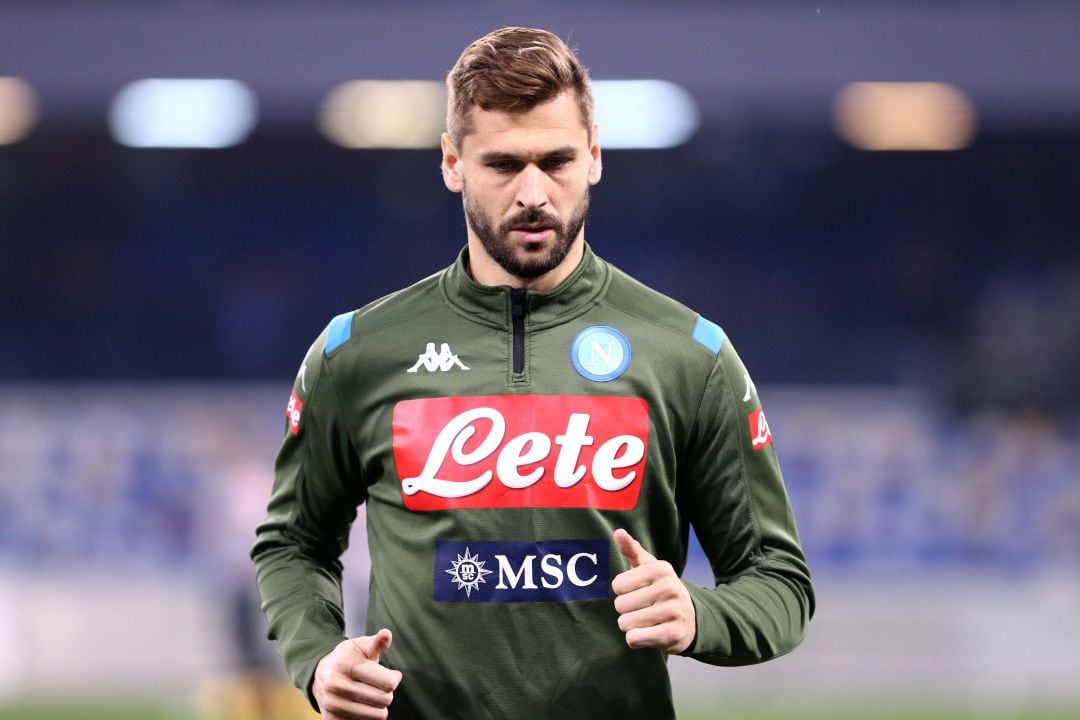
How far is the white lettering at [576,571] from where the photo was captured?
258cm

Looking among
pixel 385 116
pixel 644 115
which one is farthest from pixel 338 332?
pixel 385 116

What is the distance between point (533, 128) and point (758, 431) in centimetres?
65

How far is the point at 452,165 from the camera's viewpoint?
9.03 feet

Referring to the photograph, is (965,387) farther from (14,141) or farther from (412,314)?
(412,314)

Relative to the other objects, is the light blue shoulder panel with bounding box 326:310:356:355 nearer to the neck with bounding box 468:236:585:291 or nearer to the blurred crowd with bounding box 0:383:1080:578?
the neck with bounding box 468:236:585:291

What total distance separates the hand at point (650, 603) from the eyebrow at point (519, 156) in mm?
648

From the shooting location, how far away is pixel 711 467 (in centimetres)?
270

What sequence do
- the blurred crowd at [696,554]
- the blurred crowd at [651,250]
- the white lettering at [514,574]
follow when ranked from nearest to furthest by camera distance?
the white lettering at [514,574]
the blurred crowd at [696,554]
the blurred crowd at [651,250]

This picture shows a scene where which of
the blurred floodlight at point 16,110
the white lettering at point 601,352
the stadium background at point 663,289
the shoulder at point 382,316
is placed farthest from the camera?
the blurred floodlight at point 16,110

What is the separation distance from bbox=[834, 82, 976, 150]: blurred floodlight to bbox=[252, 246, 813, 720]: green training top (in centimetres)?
1089

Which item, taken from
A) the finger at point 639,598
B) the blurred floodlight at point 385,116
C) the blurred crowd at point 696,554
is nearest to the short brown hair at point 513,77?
the finger at point 639,598

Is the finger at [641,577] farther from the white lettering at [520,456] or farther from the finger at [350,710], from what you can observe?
the finger at [350,710]

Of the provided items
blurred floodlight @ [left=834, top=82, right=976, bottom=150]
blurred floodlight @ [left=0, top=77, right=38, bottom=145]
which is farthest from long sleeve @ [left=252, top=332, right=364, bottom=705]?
blurred floodlight @ [left=834, top=82, right=976, bottom=150]

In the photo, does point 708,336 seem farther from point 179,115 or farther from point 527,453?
point 179,115
